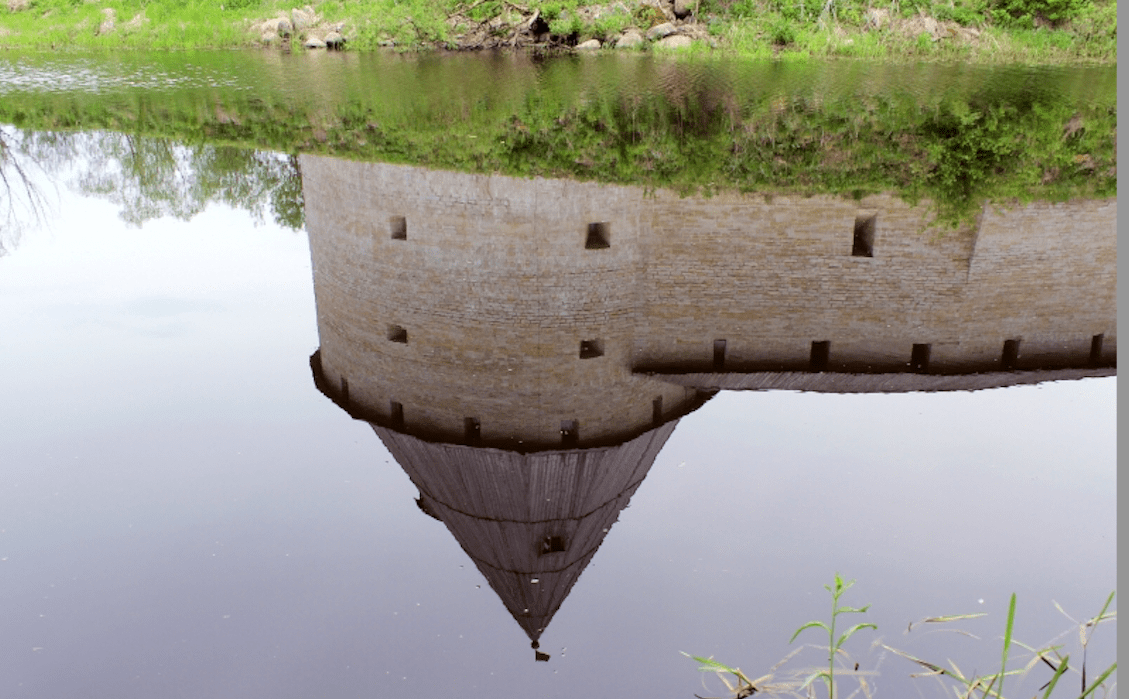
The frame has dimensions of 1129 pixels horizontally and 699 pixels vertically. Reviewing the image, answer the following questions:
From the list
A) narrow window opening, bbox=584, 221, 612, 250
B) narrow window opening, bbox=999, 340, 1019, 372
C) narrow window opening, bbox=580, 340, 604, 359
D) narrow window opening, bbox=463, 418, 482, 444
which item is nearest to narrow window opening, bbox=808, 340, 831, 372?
narrow window opening, bbox=999, 340, 1019, 372

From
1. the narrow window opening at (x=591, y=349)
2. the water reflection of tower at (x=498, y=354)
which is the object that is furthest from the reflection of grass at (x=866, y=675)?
the narrow window opening at (x=591, y=349)

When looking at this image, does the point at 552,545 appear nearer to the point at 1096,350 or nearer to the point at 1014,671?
the point at 1014,671

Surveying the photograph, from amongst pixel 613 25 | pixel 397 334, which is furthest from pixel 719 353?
pixel 613 25

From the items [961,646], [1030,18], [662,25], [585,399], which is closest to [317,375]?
[585,399]

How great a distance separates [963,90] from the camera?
45.0ft

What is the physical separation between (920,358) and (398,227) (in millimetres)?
4592

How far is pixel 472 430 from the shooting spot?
19.3ft

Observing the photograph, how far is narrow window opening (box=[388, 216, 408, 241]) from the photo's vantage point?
8.27 meters

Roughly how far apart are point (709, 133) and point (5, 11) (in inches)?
906

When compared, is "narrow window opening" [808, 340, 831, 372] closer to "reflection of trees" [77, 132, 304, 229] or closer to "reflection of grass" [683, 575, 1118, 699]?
"reflection of grass" [683, 575, 1118, 699]

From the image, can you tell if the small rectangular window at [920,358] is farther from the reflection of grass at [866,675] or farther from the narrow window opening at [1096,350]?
the reflection of grass at [866,675]

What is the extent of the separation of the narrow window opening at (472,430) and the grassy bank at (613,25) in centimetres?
1569

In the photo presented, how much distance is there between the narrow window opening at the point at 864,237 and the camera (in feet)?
26.3

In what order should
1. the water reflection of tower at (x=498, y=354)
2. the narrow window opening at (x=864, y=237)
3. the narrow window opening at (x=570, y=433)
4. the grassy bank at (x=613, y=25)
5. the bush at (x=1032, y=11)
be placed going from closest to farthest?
the water reflection of tower at (x=498, y=354) < the narrow window opening at (x=570, y=433) < the narrow window opening at (x=864, y=237) < the bush at (x=1032, y=11) < the grassy bank at (x=613, y=25)
